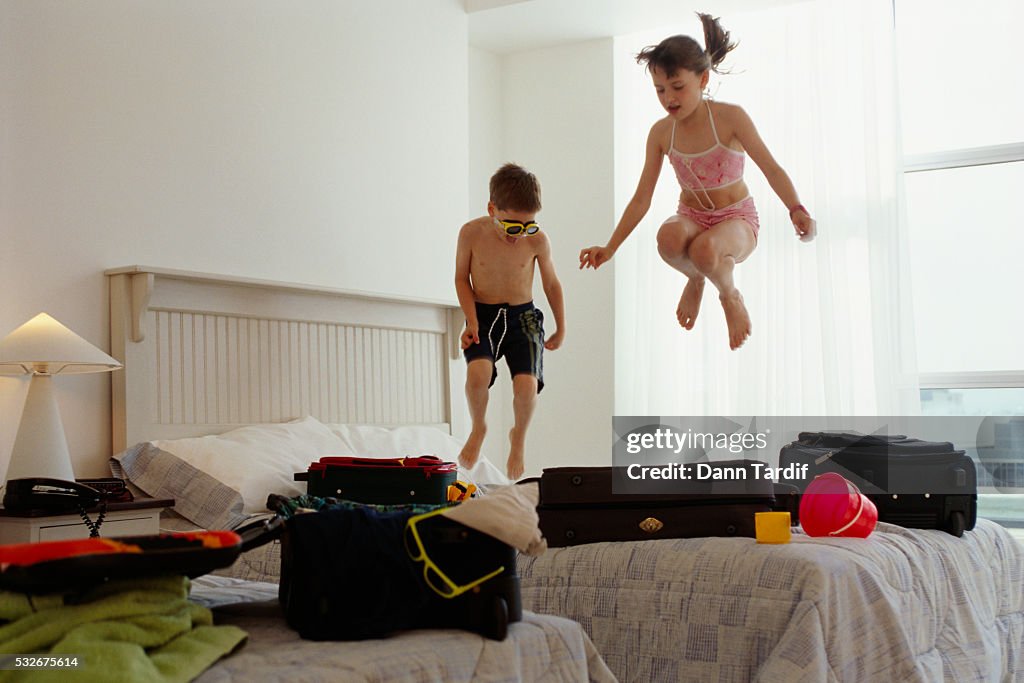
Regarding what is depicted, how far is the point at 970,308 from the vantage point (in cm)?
465

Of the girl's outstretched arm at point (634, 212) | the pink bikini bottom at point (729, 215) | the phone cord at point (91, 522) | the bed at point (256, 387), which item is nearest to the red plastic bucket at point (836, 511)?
the pink bikini bottom at point (729, 215)

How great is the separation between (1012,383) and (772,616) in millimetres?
3245

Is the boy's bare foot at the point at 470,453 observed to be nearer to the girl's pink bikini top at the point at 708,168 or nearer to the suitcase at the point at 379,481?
the suitcase at the point at 379,481

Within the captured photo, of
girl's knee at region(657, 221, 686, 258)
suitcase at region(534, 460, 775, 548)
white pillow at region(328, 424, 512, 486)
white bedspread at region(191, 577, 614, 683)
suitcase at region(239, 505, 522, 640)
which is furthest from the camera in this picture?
white pillow at region(328, 424, 512, 486)

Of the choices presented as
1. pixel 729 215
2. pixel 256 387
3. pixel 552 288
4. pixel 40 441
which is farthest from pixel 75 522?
pixel 729 215

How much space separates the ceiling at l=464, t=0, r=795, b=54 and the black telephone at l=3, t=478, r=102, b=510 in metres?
3.15

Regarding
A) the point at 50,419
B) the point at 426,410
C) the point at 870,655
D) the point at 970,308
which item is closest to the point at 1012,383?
the point at 970,308

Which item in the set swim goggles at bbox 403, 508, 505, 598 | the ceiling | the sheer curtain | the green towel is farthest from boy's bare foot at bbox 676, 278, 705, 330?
the ceiling

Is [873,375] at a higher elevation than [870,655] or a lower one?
higher

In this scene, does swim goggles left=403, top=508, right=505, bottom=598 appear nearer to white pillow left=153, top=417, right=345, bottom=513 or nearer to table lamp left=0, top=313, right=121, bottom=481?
white pillow left=153, top=417, right=345, bottom=513

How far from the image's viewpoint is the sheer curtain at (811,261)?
15.1ft

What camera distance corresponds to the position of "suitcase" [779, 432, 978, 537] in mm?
2479

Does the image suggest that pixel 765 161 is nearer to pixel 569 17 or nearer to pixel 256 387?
pixel 256 387

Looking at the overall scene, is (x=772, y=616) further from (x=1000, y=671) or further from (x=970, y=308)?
(x=970, y=308)
